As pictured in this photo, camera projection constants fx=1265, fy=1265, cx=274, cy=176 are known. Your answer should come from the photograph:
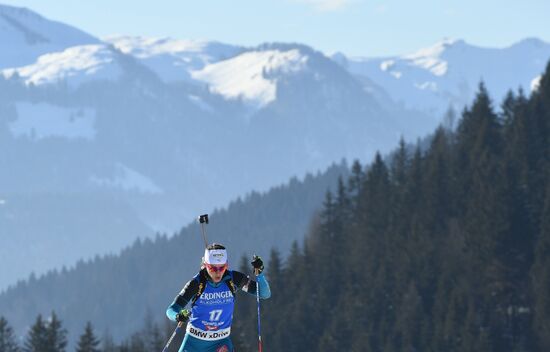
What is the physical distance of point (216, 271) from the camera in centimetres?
2084

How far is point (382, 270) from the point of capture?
11031cm

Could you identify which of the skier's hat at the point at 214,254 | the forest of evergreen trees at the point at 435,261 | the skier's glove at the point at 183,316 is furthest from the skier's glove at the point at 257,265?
the forest of evergreen trees at the point at 435,261

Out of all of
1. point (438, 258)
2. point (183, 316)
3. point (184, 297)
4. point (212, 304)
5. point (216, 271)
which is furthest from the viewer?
point (438, 258)

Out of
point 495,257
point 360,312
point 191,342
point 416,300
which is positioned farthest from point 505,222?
point 191,342

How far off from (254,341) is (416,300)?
44.2ft

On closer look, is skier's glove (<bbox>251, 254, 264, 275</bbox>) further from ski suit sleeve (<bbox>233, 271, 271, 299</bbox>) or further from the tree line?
the tree line

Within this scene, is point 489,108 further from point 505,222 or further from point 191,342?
point 191,342

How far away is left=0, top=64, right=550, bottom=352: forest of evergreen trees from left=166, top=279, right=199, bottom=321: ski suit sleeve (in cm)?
5747

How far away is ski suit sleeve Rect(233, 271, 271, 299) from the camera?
69.2 ft

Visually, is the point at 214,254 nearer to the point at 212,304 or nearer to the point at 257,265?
the point at 257,265

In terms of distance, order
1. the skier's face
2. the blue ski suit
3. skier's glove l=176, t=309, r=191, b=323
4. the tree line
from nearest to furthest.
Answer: skier's glove l=176, t=309, r=191, b=323
the skier's face
the blue ski suit
the tree line

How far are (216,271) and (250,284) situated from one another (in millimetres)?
862

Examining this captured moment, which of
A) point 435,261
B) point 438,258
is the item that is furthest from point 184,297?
point 438,258

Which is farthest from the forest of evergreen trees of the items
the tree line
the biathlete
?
the biathlete
